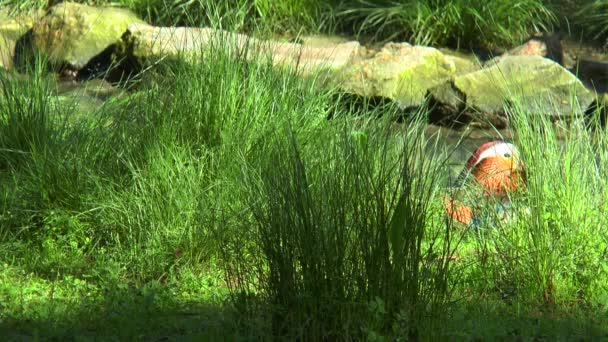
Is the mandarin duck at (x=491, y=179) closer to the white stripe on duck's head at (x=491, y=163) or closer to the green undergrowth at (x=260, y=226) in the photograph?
the white stripe on duck's head at (x=491, y=163)

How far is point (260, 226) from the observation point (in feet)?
11.3

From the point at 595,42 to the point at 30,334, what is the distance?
325 inches

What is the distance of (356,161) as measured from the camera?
346 cm

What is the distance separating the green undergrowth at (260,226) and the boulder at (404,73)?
8.65ft

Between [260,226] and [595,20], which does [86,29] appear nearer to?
[595,20]

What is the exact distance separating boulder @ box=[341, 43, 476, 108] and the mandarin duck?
2.32 meters

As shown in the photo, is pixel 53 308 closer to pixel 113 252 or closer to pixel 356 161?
pixel 113 252

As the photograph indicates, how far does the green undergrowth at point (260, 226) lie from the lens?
340 centimetres

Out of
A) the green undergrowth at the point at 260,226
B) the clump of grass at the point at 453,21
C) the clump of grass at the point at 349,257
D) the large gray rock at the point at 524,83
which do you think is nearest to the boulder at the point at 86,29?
the clump of grass at the point at 453,21

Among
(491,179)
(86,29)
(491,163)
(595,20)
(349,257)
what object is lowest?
(349,257)

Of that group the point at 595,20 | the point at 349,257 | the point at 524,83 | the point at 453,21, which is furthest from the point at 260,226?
the point at 595,20

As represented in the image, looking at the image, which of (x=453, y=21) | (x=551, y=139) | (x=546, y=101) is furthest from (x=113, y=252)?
(x=453, y=21)

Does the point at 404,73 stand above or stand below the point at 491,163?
above

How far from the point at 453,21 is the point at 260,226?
7.23 metres
